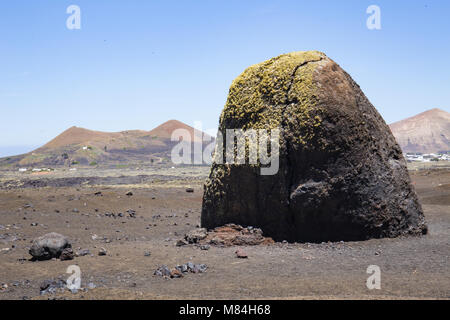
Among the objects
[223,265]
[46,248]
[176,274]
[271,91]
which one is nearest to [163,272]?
[176,274]

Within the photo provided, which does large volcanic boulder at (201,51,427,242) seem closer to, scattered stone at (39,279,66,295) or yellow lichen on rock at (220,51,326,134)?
yellow lichen on rock at (220,51,326,134)

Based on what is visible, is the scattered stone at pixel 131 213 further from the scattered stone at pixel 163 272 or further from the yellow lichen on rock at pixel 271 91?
the scattered stone at pixel 163 272

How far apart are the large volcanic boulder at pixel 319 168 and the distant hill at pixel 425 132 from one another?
14318cm

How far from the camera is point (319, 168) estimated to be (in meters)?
9.84

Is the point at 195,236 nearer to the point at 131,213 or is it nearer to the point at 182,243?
the point at 182,243

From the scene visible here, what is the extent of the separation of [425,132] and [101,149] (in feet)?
375

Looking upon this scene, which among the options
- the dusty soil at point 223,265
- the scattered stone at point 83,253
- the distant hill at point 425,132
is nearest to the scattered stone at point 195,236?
the dusty soil at point 223,265

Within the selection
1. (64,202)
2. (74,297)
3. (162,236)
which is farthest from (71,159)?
(74,297)

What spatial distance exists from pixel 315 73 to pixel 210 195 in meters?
3.97

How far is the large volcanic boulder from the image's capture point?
977 cm

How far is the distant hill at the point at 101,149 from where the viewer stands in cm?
8550

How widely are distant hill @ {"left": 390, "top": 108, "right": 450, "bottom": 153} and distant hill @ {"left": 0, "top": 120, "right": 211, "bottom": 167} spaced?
232 feet

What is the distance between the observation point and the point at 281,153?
10.1m
